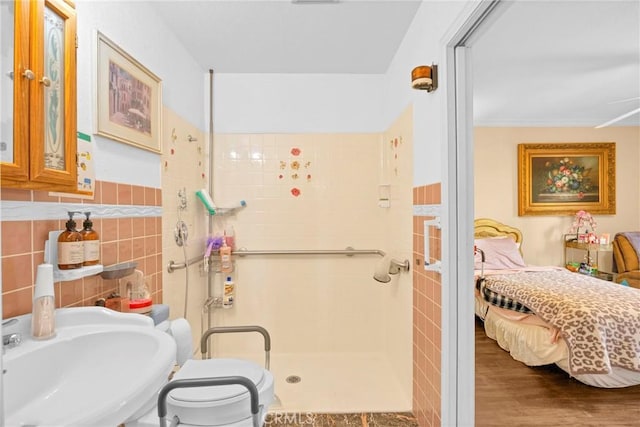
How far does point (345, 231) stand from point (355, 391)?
116cm

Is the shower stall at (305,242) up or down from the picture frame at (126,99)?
down

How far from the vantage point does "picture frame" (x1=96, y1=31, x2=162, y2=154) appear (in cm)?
136

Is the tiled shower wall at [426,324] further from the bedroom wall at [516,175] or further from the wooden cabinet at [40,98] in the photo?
the wooden cabinet at [40,98]

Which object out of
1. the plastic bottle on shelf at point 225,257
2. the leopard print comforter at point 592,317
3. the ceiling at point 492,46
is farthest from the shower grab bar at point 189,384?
the leopard print comforter at point 592,317

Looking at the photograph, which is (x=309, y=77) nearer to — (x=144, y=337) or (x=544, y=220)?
(x=544, y=220)

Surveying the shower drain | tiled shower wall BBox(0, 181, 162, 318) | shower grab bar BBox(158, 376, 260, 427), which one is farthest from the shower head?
tiled shower wall BBox(0, 181, 162, 318)

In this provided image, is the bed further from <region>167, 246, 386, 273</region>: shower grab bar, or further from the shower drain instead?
the shower drain

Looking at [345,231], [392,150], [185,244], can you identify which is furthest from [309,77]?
[185,244]

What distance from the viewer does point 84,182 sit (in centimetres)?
125

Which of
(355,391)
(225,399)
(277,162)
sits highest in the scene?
(277,162)

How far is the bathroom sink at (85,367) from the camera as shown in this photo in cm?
77

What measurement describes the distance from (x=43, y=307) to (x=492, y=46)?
257cm

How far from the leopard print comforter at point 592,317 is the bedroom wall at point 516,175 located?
0.69ft

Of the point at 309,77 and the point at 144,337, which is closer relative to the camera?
the point at 144,337
